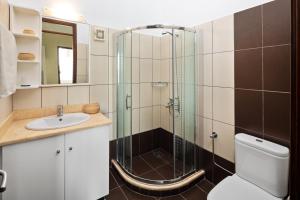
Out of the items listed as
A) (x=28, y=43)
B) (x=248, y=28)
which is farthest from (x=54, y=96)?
(x=248, y=28)

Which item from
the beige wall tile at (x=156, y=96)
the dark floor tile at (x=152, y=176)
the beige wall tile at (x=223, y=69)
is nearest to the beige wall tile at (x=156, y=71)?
the beige wall tile at (x=156, y=96)

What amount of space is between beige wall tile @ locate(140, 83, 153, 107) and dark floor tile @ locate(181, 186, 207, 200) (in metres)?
1.26

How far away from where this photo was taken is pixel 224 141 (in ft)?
5.87

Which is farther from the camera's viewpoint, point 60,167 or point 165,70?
point 165,70

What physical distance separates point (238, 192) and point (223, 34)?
1.45 metres

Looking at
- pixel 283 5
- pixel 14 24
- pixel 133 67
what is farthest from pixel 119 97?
pixel 283 5

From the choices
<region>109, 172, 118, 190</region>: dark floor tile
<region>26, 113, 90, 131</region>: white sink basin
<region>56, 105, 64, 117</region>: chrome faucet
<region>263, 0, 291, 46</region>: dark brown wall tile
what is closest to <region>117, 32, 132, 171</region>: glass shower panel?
<region>109, 172, 118, 190</region>: dark floor tile

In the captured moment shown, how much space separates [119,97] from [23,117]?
3.42 ft

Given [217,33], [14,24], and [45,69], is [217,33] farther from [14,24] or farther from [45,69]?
[14,24]

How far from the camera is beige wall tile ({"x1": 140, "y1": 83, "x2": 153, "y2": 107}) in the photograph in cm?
248

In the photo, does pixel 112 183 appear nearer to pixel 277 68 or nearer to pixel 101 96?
pixel 101 96

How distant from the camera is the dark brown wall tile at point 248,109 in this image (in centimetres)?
148

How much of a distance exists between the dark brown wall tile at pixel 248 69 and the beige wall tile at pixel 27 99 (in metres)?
2.02

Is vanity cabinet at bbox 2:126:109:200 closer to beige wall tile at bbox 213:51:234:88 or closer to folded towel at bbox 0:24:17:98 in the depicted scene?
folded towel at bbox 0:24:17:98
